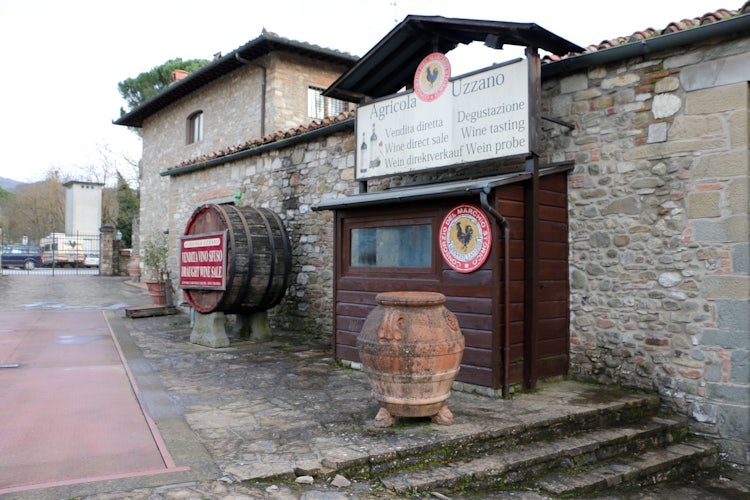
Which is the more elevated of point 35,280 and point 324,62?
point 324,62

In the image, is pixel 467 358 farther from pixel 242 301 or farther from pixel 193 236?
pixel 193 236

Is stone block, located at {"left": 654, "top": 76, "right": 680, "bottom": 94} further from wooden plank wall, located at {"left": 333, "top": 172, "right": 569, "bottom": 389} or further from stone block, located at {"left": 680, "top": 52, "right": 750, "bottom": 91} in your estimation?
wooden plank wall, located at {"left": 333, "top": 172, "right": 569, "bottom": 389}

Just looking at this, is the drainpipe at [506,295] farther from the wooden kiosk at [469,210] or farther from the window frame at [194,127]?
the window frame at [194,127]

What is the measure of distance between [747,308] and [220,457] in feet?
13.2

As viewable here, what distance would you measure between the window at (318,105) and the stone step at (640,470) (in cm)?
1215

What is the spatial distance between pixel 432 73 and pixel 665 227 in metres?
2.61

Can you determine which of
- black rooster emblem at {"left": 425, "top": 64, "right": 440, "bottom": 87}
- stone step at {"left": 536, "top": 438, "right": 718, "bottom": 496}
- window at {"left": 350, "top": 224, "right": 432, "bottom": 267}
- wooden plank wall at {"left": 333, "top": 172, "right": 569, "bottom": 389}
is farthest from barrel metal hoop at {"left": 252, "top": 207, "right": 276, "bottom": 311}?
stone step at {"left": 536, "top": 438, "right": 718, "bottom": 496}

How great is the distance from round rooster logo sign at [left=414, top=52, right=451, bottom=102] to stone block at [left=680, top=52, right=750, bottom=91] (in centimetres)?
207

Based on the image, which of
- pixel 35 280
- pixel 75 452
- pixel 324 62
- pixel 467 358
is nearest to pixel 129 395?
pixel 75 452

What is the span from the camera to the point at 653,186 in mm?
4922

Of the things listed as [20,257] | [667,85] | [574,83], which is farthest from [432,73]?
[20,257]

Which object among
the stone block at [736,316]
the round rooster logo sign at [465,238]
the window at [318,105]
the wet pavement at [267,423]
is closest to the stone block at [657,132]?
the stone block at [736,316]

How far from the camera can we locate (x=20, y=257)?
29.0 m

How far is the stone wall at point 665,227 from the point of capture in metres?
4.50
